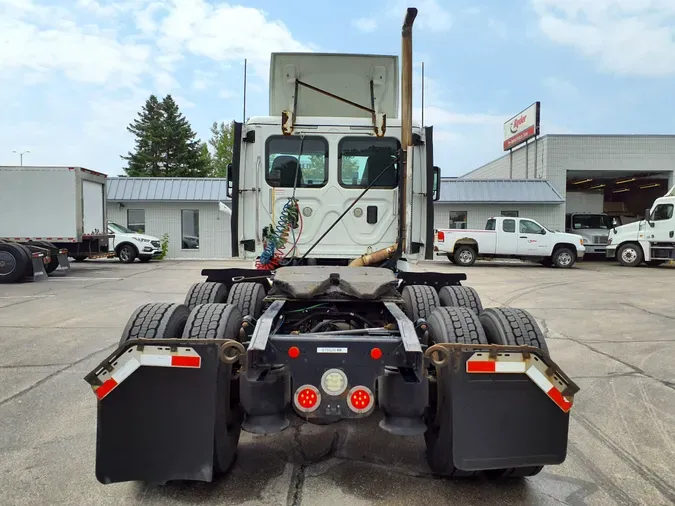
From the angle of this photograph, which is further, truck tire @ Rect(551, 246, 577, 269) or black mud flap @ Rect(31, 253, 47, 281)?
truck tire @ Rect(551, 246, 577, 269)

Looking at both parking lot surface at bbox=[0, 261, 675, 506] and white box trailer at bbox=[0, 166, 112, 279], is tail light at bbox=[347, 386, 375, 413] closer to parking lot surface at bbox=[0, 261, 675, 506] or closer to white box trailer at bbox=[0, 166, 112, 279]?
parking lot surface at bbox=[0, 261, 675, 506]

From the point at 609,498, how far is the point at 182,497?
2.49 m

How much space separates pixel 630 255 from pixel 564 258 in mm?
2974

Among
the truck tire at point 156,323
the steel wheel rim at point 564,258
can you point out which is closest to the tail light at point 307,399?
the truck tire at point 156,323

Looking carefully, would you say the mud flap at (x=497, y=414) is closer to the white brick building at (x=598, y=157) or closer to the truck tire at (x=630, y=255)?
the truck tire at (x=630, y=255)

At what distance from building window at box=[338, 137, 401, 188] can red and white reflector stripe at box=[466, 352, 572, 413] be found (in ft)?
9.71

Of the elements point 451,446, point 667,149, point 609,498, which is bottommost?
point 609,498

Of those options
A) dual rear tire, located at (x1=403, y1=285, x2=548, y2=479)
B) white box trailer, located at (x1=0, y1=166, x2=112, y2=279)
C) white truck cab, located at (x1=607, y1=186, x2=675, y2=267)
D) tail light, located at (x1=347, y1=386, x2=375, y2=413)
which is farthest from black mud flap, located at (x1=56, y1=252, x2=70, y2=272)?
white truck cab, located at (x1=607, y1=186, x2=675, y2=267)

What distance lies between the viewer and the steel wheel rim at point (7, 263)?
13070mm

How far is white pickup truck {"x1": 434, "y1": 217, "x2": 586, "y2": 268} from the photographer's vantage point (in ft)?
63.5

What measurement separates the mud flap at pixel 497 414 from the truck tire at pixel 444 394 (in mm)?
86

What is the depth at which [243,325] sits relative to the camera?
3.43 meters

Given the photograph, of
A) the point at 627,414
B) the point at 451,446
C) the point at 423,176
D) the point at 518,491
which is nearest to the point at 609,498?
the point at 518,491

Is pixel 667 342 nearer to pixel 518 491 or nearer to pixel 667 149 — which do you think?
pixel 518 491
